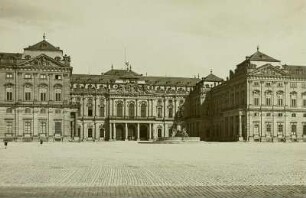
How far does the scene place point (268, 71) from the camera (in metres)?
75.2

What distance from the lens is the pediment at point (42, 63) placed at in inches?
3006

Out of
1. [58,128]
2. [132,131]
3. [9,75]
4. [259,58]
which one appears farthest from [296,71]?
[9,75]

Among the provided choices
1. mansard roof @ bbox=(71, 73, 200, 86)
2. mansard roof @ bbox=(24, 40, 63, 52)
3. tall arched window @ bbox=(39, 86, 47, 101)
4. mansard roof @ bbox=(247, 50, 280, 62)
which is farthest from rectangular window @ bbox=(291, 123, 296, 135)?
tall arched window @ bbox=(39, 86, 47, 101)

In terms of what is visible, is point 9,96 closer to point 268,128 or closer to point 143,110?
point 143,110

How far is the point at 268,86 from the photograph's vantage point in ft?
247

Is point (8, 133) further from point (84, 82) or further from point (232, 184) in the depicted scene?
point (232, 184)

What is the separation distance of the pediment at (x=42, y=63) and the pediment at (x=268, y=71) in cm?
2871

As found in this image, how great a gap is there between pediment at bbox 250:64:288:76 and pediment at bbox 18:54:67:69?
28705 mm

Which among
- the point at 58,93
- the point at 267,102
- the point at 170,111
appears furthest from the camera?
the point at 170,111

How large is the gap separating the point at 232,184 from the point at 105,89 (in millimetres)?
84733

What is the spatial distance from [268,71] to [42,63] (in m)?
33.4

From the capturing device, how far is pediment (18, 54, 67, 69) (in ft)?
250

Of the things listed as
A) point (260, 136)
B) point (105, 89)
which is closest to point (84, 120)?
point (105, 89)

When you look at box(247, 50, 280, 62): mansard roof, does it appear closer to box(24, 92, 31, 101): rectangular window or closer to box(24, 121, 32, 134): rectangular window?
box(24, 92, 31, 101): rectangular window
